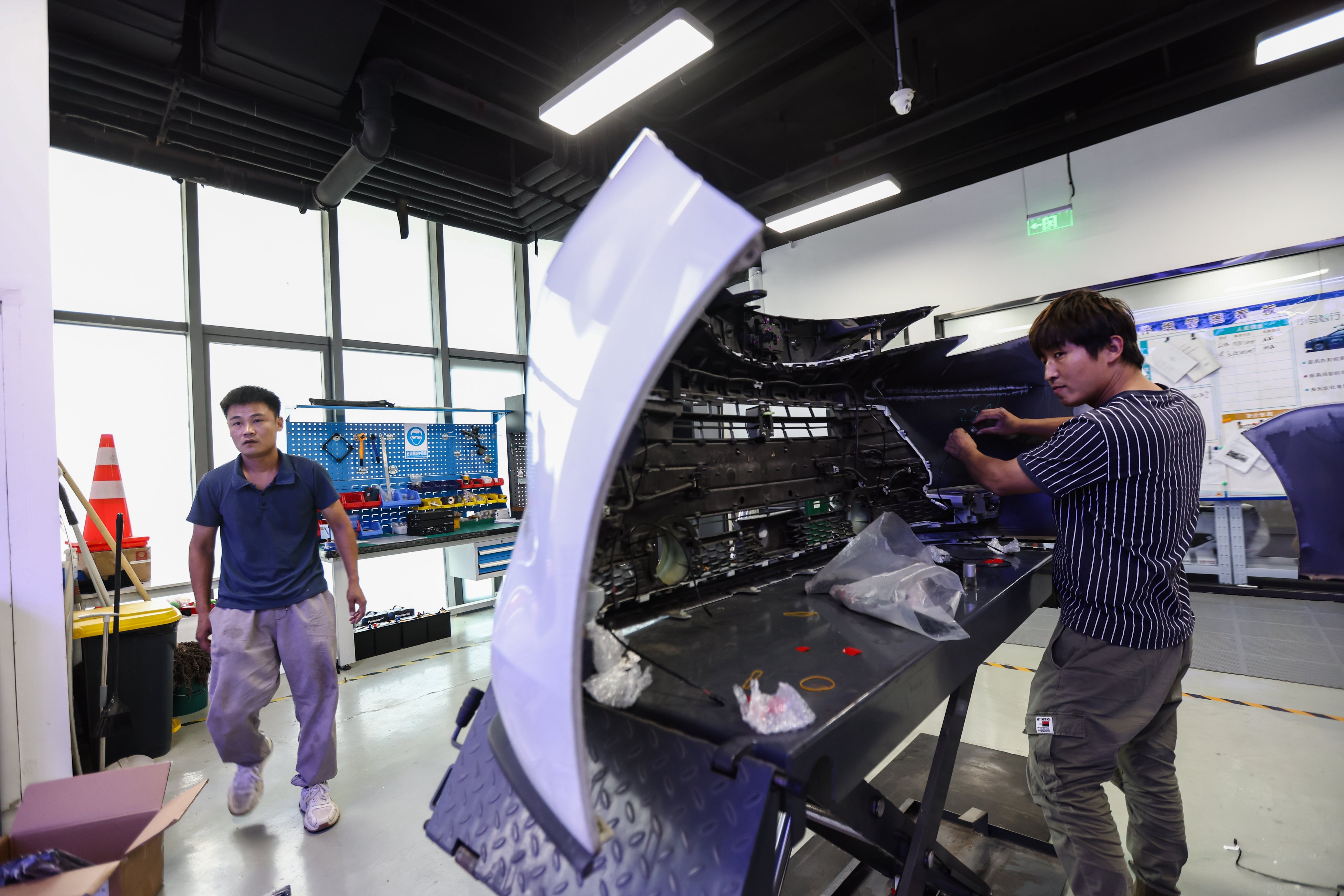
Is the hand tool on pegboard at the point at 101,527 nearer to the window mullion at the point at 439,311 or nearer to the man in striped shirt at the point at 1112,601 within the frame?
the window mullion at the point at 439,311

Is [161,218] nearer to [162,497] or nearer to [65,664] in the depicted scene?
[162,497]

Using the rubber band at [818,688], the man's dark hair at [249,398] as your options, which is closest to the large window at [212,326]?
the man's dark hair at [249,398]

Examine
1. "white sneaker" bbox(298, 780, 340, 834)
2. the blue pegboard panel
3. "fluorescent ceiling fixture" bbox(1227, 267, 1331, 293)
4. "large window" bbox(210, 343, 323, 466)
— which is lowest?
"white sneaker" bbox(298, 780, 340, 834)

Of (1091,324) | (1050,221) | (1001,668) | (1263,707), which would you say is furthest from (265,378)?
(1263,707)

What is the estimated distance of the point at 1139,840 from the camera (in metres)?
1.52

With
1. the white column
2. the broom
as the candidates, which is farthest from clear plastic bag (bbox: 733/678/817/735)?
the broom

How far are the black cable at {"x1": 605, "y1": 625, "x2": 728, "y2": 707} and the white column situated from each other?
7.87 feet

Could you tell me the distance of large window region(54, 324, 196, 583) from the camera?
12.6 feet

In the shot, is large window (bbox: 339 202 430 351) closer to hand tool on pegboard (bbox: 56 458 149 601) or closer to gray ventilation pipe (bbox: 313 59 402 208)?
gray ventilation pipe (bbox: 313 59 402 208)

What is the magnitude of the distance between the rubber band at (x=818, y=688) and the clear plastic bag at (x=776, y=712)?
85mm

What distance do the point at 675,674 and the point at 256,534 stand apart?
1.96m

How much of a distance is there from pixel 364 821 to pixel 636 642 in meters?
1.78

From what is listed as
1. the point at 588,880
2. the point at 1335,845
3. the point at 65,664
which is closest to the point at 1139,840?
the point at 1335,845

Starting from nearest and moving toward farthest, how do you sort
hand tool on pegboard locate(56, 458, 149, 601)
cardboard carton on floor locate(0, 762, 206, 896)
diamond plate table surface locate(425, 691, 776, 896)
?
diamond plate table surface locate(425, 691, 776, 896), cardboard carton on floor locate(0, 762, 206, 896), hand tool on pegboard locate(56, 458, 149, 601)
